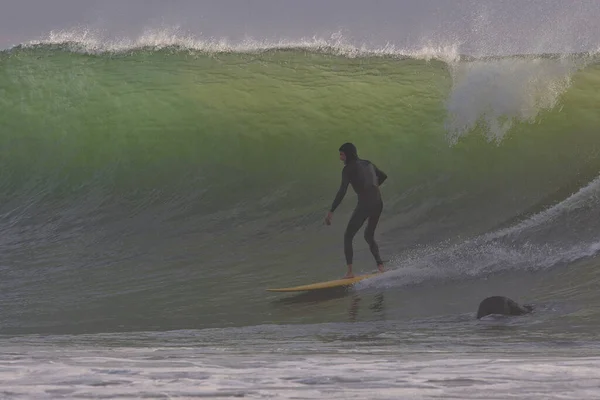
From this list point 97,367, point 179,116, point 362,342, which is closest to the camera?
point 97,367

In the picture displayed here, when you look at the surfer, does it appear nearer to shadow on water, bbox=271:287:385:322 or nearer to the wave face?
the wave face

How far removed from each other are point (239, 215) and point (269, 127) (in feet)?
9.02

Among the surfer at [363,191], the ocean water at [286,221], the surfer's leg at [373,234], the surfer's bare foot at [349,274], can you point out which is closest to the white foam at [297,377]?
the ocean water at [286,221]

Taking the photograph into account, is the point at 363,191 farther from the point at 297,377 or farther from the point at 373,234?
the point at 297,377

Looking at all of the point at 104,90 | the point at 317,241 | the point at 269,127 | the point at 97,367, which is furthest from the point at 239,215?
the point at 97,367

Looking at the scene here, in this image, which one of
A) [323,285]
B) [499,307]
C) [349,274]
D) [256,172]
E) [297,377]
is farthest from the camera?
[256,172]

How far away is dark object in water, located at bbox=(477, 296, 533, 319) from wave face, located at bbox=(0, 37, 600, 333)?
897mm

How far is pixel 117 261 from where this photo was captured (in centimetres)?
1001

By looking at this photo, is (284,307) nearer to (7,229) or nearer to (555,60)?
(7,229)

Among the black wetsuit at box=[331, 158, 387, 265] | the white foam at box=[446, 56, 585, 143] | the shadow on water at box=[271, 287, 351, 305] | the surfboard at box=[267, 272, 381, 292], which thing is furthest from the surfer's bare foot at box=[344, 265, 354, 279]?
the white foam at box=[446, 56, 585, 143]

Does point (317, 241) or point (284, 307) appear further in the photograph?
point (317, 241)

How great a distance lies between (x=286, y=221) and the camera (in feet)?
35.8

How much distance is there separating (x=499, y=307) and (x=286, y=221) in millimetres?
4901

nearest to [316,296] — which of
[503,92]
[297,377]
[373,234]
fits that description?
[373,234]
